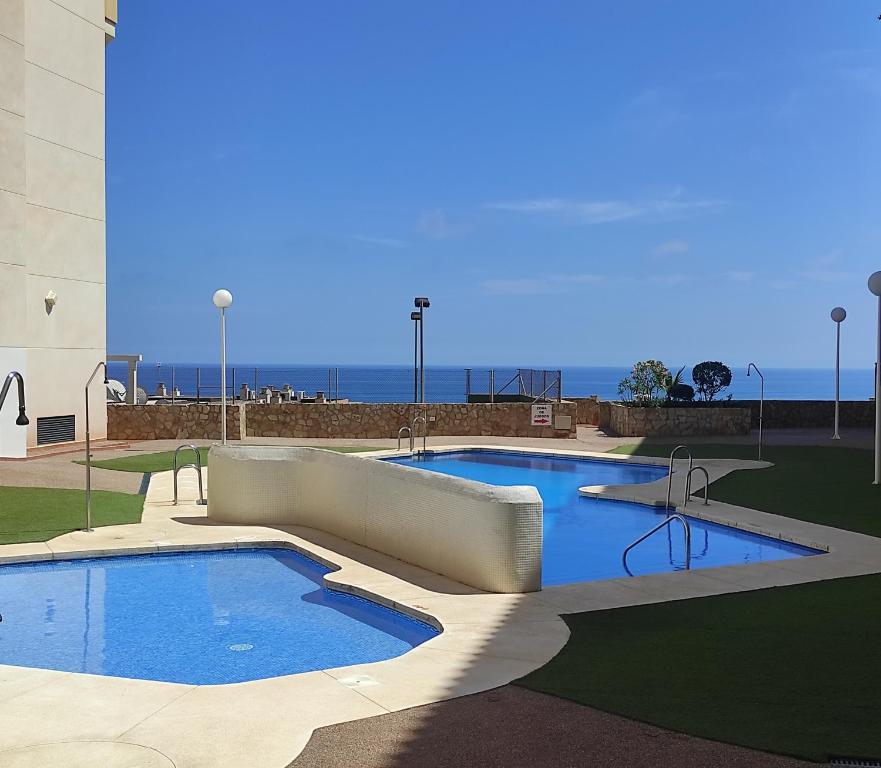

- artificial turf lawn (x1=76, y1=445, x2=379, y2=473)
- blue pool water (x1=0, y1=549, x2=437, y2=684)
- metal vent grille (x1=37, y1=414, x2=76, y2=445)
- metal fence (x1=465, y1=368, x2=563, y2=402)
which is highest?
metal fence (x1=465, y1=368, x2=563, y2=402)

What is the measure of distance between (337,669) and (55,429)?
1612cm

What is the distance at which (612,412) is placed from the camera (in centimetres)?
2608

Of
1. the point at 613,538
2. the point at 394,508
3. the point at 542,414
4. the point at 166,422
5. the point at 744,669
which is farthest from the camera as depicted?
the point at 542,414

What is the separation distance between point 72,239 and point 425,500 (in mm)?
14369

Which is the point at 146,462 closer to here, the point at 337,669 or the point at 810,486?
the point at 810,486

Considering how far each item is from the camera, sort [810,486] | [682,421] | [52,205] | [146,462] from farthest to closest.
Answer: [682,421]
[52,205]
[146,462]
[810,486]

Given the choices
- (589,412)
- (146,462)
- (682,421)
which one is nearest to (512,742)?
(146,462)

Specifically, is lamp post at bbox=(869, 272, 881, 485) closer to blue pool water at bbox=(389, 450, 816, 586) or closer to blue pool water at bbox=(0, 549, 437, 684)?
blue pool water at bbox=(389, 450, 816, 586)

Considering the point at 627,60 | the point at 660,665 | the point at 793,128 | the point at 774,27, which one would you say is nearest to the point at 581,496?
the point at 660,665

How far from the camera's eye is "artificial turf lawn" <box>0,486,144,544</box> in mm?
11000

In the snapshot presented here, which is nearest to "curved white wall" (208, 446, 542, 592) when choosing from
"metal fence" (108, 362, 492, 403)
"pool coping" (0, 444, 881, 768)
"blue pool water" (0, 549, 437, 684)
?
"pool coping" (0, 444, 881, 768)

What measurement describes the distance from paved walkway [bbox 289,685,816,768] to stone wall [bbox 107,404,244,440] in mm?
A: 18165

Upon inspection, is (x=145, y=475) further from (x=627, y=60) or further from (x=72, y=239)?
(x=627, y=60)

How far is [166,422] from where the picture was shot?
2292 cm
